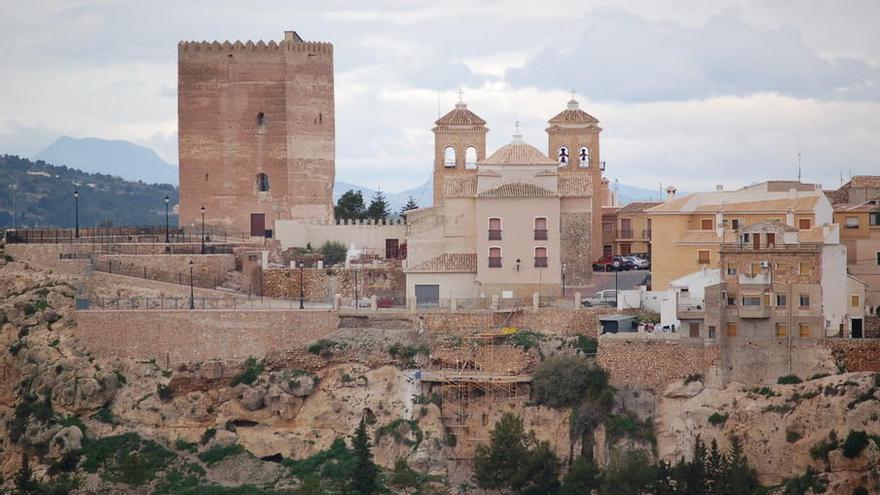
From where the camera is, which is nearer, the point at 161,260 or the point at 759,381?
the point at 759,381

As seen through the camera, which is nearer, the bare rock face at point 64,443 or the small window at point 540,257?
the bare rock face at point 64,443

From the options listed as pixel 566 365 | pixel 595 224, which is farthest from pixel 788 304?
pixel 595 224

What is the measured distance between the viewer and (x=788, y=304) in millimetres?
55062

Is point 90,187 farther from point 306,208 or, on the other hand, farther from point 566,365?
point 566,365

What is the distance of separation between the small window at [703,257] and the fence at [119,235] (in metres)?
17.2

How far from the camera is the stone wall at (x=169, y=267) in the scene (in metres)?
64.8

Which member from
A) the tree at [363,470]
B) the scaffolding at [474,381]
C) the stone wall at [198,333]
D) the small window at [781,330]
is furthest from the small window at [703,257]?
the tree at [363,470]

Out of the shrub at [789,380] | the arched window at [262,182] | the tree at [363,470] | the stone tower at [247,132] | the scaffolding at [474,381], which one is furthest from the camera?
the arched window at [262,182]

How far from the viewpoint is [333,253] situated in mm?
69125

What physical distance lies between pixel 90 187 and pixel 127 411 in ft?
296

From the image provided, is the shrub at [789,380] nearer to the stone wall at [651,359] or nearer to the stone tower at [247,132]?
the stone wall at [651,359]

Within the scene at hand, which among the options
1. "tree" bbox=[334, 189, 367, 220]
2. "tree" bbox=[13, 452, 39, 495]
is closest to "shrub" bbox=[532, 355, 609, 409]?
"tree" bbox=[13, 452, 39, 495]

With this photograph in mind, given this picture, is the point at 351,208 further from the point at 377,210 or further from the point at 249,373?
the point at 249,373

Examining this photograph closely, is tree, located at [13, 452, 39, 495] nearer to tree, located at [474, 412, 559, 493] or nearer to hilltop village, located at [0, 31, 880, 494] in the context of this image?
hilltop village, located at [0, 31, 880, 494]
